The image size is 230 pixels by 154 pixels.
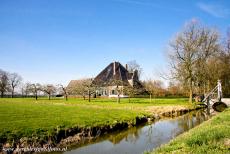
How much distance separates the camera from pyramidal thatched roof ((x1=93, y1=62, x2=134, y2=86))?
71.0m

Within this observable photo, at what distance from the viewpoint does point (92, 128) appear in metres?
17.1

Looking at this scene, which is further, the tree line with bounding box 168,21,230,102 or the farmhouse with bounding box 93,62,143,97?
the farmhouse with bounding box 93,62,143,97

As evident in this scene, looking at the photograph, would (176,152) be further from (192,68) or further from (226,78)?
(226,78)

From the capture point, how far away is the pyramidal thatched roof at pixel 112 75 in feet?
233

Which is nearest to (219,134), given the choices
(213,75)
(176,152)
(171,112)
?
(176,152)

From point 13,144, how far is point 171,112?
22238 millimetres

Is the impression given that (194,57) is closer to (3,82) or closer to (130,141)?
(130,141)

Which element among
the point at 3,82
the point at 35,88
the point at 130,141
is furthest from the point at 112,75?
the point at 130,141

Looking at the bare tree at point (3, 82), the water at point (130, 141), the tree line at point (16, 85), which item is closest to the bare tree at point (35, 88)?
the tree line at point (16, 85)

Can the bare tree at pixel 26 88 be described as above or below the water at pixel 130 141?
above

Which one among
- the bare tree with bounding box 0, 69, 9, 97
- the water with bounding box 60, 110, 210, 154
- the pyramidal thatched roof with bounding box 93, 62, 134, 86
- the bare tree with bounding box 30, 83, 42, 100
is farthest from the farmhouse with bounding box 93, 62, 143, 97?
the water with bounding box 60, 110, 210, 154

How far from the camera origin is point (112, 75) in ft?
237

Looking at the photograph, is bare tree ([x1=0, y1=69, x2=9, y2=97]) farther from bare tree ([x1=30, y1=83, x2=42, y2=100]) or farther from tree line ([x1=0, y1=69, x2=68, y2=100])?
bare tree ([x1=30, y1=83, x2=42, y2=100])

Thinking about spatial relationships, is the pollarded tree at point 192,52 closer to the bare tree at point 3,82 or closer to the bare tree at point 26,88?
the bare tree at point 26,88
